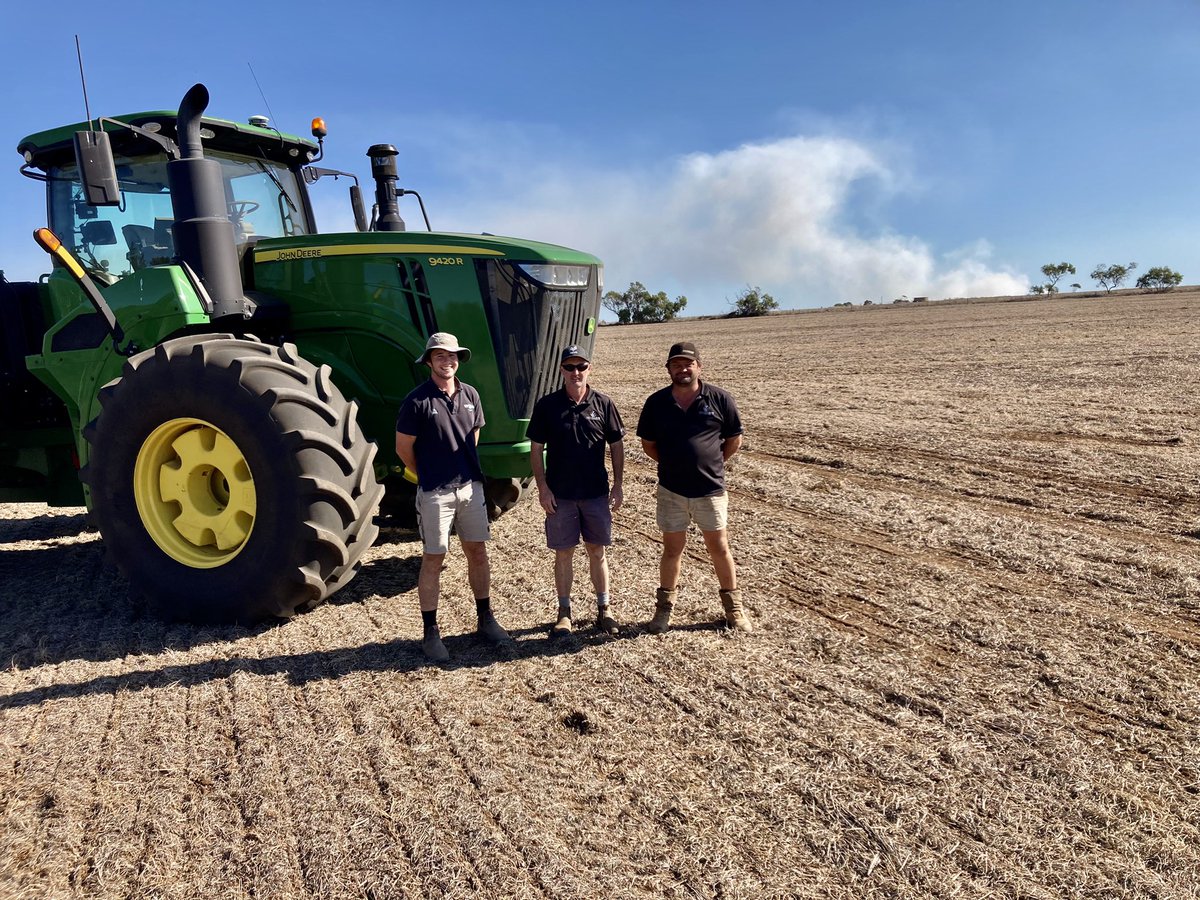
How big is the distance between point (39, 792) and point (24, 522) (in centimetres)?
561

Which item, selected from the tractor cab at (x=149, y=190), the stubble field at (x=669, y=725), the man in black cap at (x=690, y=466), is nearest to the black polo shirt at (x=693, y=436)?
the man in black cap at (x=690, y=466)

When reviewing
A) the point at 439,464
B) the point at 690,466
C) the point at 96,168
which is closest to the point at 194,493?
the point at 439,464

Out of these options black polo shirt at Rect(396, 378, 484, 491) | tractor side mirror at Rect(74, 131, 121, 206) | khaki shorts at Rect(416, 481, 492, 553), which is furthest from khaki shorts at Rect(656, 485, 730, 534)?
tractor side mirror at Rect(74, 131, 121, 206)

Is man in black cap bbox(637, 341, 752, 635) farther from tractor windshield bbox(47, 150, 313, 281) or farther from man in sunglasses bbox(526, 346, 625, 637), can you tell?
tractor windshield bbox(47, 150, 313, 281)

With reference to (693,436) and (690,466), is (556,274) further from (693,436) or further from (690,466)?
(690,466)

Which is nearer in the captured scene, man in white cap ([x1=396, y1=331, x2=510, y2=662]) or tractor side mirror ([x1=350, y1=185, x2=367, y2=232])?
man in white cap ([x1=396, y1=331, x2=510, y2=662])

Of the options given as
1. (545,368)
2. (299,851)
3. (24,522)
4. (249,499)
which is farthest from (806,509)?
(24,522)

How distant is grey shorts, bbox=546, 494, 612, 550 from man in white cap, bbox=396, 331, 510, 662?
389mm

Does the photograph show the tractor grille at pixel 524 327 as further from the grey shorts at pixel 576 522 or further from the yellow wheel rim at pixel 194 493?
the yellow wheel rim at pixel 194 493

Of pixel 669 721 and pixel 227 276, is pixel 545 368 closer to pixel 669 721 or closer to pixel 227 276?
pixel 227 276

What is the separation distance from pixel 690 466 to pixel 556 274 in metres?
1.47

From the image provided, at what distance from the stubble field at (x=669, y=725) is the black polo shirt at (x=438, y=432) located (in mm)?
825

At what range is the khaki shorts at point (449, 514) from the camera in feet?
13.4

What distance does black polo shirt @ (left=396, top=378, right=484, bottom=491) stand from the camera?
13.1 feet
